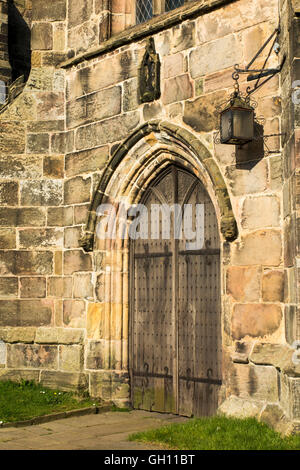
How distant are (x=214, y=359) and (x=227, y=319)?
64 centimetres

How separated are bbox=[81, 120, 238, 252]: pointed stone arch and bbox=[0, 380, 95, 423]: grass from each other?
1759 mm

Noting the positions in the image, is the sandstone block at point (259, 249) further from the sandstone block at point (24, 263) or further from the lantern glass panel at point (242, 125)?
the sandstone block at point (24, 263)

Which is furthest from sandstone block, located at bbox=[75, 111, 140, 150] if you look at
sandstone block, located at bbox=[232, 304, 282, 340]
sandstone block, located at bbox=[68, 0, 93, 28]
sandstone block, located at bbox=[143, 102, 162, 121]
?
sandstone block, located at bbox=[232, 304, 282, 340]

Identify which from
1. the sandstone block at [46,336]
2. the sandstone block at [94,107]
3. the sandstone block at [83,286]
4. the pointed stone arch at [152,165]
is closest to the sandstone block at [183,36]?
the pointed stone arch at [152,165]

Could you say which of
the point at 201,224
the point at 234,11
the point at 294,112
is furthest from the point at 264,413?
the point at 234,11

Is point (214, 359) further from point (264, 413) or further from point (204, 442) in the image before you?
point (204, 442)

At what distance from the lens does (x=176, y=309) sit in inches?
301

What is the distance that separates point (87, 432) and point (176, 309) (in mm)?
1746

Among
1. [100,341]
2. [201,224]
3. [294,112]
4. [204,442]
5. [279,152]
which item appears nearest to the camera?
[204,442]

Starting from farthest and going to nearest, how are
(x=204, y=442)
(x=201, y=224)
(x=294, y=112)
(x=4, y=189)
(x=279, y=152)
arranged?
(x=4, y=189) → (x=201, y=224) → (x=279, y=152) → (x=294, y=112) → (x=204, y=442)

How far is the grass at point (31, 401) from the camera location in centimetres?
724

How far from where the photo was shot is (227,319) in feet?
22.1

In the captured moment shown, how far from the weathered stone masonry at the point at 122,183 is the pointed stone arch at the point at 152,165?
17 mm

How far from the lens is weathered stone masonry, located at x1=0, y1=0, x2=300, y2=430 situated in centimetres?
635
